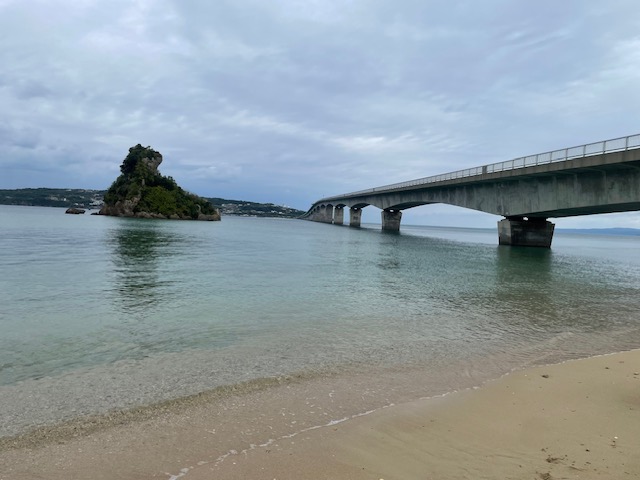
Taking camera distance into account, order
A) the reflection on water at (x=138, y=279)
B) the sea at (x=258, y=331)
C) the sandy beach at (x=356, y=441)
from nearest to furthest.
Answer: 1. the sandy beach at (x=356, y=441)
2. the sea at (x=258, y=331)
3. the reflection on water at (x=138, y=279)

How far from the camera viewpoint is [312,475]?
4445mm

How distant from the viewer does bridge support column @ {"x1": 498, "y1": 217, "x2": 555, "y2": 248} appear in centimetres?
5545

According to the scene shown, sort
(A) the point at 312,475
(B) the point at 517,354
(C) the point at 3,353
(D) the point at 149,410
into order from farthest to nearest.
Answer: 1. (B) the point at 517,354
2. (C) the point at 3,353
3. (D) the point at 149,410
4. (A) the point at 312,475

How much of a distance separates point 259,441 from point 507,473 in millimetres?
2899

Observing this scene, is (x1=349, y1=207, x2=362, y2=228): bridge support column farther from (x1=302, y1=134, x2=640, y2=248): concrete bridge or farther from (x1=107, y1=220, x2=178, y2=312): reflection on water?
(x1=107, y1=220, x2=178, y2=312): reflection on water

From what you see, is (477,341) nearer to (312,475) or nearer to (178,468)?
(312,475)

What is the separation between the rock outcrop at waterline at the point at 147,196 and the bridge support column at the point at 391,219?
6410cm

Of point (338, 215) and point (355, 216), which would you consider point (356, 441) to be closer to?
point (355, 216)

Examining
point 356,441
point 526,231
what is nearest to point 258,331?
point 356,441

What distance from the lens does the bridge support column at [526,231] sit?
182 ft

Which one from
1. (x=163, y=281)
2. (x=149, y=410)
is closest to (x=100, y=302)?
(x=163, y=281)

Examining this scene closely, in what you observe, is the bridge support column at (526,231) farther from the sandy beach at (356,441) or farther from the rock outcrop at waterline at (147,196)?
the rock outcrop at waterline at (147,196)

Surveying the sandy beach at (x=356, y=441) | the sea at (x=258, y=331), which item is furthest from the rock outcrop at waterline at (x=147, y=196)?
the sandy beach at (x=356, y=441)

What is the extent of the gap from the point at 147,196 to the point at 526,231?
11594cm
